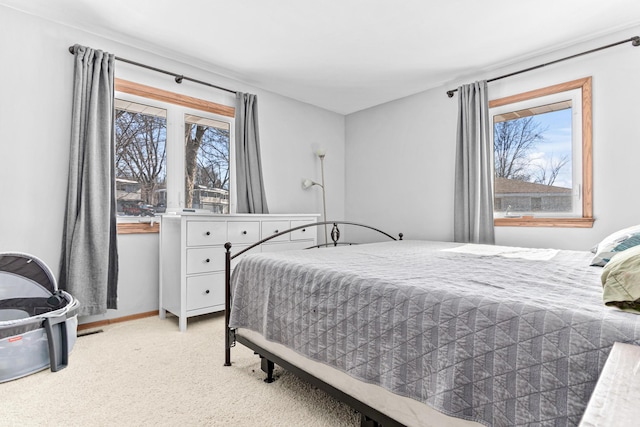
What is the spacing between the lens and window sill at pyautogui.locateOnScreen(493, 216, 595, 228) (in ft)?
8.98

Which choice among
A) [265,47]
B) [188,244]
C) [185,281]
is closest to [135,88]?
[265,47]

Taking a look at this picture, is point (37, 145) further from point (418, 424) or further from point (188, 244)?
point (418, 424)

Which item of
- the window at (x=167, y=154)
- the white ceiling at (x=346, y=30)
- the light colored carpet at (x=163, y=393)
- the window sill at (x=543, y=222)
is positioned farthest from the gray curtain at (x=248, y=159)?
the window sill at (x=543, y=222)

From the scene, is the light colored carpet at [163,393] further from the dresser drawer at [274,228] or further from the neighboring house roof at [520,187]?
the neighboring house roof at [520,187]

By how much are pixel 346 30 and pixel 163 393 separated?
2.71 meters

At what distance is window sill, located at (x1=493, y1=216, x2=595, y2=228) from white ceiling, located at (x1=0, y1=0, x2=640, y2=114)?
145 centimetres

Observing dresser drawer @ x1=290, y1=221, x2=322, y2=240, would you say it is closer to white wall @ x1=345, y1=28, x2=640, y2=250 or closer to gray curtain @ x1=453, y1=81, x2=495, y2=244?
white wall @ x1=345, y1=28, x2=640, y2=250

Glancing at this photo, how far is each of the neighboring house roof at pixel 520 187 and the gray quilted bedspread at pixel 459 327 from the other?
143 centimetres

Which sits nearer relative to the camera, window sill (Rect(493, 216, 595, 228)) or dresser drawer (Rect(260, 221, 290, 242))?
window sill (Rect(493, 216, 595, 228))

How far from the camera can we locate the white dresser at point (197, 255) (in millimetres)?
2709

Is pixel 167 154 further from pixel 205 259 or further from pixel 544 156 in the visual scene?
pixel 544 156

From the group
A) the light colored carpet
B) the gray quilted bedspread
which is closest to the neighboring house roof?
the gray quilted bedspread

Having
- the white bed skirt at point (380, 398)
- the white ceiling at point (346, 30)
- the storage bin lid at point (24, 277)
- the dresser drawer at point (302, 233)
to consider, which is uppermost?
the white ceiling at point (346, 30)

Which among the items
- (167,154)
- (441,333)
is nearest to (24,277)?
(167,154)
